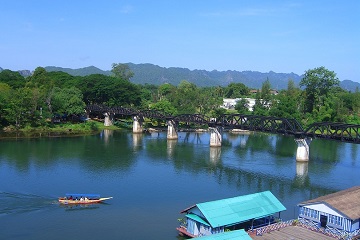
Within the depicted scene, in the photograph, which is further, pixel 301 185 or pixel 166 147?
pixel 166 147

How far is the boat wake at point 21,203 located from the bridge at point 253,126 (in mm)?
39869

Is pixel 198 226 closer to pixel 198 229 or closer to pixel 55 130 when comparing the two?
pixel 198 229

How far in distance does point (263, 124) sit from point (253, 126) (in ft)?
6.10

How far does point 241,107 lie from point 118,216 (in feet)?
305

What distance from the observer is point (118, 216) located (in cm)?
3575

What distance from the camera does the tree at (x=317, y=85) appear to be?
4405 inches

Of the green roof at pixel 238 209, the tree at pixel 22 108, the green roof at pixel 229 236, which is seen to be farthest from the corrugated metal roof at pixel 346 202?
the tree at pixel 22 108

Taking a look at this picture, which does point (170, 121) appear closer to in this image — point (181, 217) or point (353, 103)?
point (181, 217)

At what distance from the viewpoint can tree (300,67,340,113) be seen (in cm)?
11188

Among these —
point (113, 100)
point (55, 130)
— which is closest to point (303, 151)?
point (55, 130)

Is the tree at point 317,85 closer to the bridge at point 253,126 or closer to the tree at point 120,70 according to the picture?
the bridge at point 253,126

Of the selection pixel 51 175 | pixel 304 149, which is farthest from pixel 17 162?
pixel 304 149

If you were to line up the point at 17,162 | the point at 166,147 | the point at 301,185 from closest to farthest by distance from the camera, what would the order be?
1. the point at 301,185
2. the point at 17,162
3. the point at 166,147

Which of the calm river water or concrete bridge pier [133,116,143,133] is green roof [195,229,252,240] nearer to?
the calm river water
